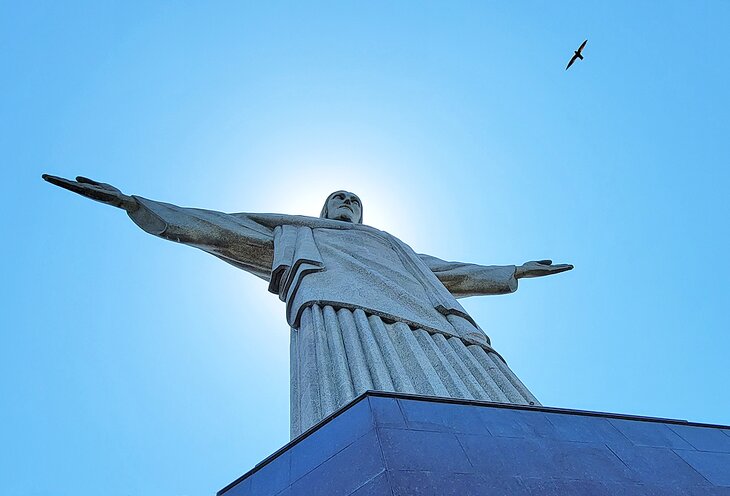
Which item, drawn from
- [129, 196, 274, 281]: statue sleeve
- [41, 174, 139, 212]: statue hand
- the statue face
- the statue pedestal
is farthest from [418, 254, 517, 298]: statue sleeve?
the statue pedestal

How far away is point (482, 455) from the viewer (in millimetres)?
2871

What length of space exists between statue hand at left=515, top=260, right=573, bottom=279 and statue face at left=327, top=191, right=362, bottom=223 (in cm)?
207

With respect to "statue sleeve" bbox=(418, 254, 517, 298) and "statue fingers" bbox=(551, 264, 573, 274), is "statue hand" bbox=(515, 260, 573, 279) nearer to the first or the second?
"statue fingers" bbox=(551, 264, 573, 274)

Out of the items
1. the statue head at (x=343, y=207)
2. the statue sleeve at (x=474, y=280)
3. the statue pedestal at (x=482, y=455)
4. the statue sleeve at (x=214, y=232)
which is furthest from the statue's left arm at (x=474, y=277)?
the statue pedestal at (x=482, y=455)

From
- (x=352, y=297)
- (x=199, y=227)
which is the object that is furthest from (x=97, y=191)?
(x=352, y=297)

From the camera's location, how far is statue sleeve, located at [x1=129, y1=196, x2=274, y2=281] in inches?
292

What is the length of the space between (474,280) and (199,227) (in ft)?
10.2

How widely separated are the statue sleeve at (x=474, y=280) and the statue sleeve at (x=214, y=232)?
1.98 metres

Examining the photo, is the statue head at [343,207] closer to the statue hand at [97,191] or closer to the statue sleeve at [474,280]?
the statue sleeve at [474,280]

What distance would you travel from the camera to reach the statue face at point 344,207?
945 centimetres

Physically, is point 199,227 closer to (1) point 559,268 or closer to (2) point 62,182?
(2) point 62,182

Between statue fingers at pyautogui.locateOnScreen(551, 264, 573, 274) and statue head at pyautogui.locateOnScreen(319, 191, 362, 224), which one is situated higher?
statue head at pyautogui.locateOnScreen(319, 191, 362, 224)

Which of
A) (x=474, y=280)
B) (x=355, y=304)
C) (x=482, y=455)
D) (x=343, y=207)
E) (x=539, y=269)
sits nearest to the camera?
(x=482, y=455)

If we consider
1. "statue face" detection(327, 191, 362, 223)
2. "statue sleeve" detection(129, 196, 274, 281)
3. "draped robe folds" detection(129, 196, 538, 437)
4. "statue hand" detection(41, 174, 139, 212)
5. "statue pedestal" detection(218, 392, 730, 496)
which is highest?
"statue face" detection(327, 191, 362, 223)
